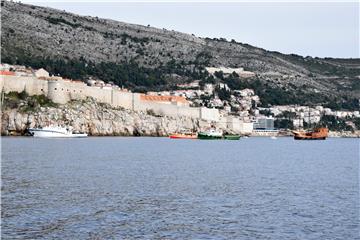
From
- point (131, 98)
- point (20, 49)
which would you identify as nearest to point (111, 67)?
point (20, 49)

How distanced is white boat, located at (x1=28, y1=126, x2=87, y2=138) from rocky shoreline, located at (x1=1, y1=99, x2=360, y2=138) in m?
1.10

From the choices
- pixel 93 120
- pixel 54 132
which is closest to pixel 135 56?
pixel 93 120

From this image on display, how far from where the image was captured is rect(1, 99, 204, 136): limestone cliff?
3103 inches

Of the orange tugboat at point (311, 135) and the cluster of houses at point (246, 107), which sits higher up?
the cluster of houses at point (246, 107)

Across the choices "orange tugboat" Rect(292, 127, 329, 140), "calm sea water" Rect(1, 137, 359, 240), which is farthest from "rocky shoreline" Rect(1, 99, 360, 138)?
"calm sea water" Rect(1, 137, 359, 240)

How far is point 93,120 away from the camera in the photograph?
87.2 meters

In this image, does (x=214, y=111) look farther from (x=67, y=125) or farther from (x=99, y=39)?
(x=99, y=39)

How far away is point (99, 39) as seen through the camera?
543 feet

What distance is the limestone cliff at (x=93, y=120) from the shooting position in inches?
3103

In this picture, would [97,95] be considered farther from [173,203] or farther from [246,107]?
[246,107]

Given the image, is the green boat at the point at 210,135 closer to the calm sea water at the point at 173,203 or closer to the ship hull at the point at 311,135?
the ship hull at the point at 311,135

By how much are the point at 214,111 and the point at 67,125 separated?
42499 mm

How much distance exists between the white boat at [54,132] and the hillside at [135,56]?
39.8 meters

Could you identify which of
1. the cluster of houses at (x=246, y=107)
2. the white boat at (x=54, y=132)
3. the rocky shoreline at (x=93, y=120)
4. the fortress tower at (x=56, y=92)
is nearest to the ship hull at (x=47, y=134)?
the white boat at (x=54, y=132)
